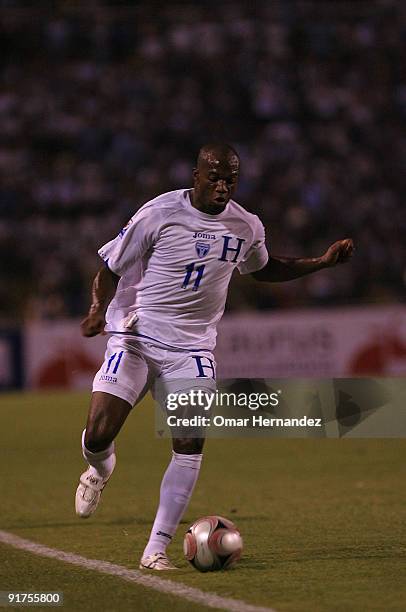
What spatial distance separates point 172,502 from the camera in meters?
6.33

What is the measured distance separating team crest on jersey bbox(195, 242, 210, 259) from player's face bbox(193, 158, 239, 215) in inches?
7.8

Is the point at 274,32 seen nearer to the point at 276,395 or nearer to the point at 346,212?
the point at 346,212

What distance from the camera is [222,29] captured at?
24.5 meters

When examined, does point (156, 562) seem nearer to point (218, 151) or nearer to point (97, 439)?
point (97, 439)

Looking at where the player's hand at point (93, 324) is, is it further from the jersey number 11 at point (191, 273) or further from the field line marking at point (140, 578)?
the field line marking at point (140, 578)

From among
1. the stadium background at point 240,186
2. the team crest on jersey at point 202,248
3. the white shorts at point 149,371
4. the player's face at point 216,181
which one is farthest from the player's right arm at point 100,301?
the stadium background at point 240,186

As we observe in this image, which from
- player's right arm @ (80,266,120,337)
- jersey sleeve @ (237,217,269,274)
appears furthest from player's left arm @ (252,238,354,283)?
player's right arm @ (80,266,120,337)

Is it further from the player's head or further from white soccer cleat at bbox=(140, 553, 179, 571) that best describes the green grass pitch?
the player's head

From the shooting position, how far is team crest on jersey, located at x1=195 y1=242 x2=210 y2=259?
21.4 feet

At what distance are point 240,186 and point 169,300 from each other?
15745 mm

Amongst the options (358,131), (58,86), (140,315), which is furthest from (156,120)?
(140,315)

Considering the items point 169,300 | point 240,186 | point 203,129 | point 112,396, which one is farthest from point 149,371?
point 203,129

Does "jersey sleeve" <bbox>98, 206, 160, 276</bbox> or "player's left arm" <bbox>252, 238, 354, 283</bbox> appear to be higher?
"jersey sleeve" <bbox>98, 206, 160, 276</bbox>

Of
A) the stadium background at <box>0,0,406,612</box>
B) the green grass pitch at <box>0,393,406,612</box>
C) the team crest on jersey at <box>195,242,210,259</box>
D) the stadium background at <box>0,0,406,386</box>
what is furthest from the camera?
the stadium background at <box>0,0,406,386</box>
